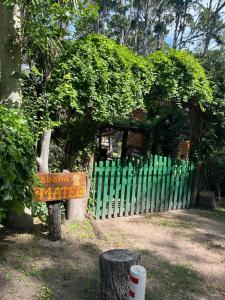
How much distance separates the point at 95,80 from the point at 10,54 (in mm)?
1392

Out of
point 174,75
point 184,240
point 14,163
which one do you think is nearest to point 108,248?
point 184,240

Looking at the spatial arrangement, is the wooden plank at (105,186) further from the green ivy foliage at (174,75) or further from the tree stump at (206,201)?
the tree stump at (206,201)

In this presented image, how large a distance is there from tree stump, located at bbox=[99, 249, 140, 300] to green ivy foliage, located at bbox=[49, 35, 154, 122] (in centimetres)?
278

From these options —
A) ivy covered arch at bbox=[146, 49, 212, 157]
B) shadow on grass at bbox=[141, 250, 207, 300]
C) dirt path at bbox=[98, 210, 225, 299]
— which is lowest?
shadow on grass at bbox=[141, 250, 207, 300]

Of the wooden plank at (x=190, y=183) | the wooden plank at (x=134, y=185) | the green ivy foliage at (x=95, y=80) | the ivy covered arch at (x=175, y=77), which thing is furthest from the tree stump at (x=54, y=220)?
the wooden plank at (x=190, y=183)

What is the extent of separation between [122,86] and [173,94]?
1.48 metres

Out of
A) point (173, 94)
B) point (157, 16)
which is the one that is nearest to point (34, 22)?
point (173, 94)

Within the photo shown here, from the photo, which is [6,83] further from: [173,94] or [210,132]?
[210,132]

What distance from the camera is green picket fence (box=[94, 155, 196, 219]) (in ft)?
23.6

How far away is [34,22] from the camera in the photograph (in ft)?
16.3

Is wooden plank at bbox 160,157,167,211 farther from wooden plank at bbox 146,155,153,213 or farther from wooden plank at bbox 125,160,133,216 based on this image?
wooden plank at bbox 125,160,133,216

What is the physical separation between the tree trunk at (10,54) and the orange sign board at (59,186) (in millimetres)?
1269

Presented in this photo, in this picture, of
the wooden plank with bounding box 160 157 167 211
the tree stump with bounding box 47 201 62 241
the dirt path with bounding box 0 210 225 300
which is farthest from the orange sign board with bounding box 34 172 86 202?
the wooden plank with bounding box 160 157 167 211

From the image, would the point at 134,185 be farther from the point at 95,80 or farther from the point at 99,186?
the point at 95,80
